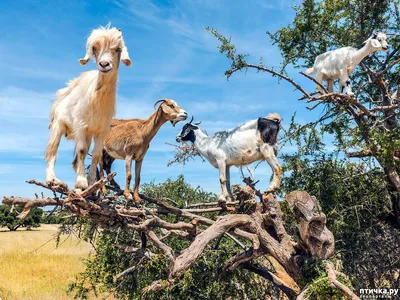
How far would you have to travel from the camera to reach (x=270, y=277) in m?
6.07

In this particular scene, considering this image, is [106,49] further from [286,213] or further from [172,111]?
[286,213]

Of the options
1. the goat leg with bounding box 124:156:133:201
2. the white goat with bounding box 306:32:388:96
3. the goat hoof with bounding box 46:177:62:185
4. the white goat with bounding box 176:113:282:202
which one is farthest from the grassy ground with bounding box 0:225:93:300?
the white goat with bounding box 306:32:388:96

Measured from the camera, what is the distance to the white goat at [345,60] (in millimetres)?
6402

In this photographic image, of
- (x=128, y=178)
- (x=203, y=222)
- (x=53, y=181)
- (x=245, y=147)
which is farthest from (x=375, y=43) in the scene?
(x=53, y=181)

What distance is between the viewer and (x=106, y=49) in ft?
13.2

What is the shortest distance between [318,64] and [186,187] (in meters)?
3.87

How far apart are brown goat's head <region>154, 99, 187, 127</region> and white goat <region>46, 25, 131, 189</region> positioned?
3.62 feet

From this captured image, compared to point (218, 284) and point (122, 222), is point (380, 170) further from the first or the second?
point (122, 222)

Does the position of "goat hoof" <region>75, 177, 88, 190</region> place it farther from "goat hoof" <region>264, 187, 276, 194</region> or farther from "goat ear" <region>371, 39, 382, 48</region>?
"goat ear" <region>371, 39, 382, 48</region>

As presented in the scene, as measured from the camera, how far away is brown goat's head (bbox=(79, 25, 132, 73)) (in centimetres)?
398

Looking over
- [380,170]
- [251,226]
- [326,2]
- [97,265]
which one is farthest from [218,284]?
[326,2]

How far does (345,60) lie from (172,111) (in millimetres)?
3237

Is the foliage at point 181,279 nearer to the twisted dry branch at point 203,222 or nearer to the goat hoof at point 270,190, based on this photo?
the twisted dry branch at point 203,222

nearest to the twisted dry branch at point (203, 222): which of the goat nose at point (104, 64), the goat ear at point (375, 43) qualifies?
the goat nose at point (104, 64)
